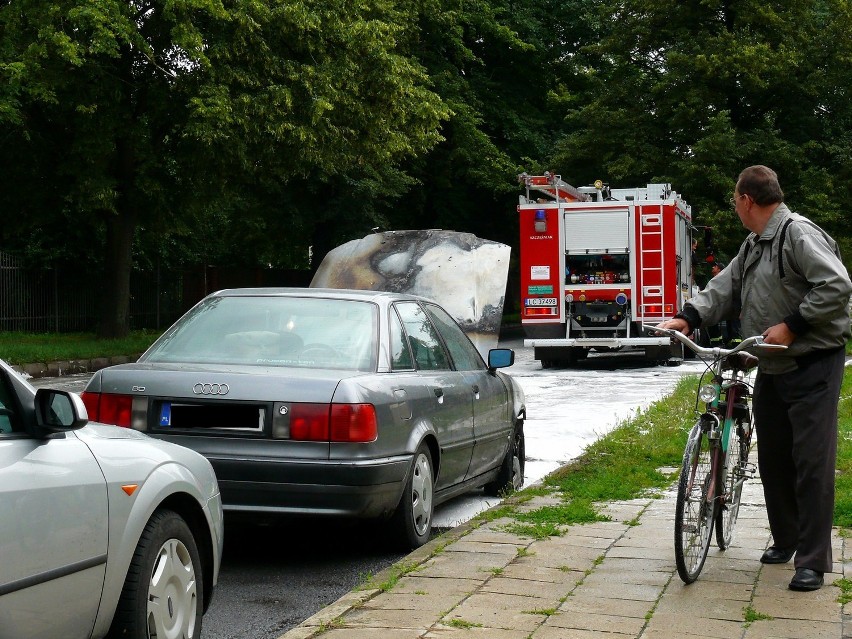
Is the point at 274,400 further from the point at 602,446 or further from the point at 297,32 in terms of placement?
the point at 297,32

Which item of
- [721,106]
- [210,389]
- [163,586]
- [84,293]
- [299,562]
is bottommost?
[299,562]

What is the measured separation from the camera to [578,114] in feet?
120

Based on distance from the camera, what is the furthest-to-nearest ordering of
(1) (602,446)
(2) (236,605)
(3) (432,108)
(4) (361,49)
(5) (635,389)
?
(3) (432,108), (4) (361,49), (5) (635,389), (1) (602,446), (2) (236,605)

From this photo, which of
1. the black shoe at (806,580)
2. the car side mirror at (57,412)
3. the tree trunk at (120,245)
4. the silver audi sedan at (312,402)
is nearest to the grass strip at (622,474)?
the silver audi sedan at (312,402)

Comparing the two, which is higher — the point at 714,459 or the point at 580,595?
the point at 714,459

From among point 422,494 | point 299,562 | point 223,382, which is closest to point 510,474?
point 422,494

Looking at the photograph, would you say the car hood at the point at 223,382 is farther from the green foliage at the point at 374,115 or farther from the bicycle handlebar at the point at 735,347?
the green foliage at the point at 374,115

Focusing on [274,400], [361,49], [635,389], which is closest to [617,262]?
[635,389]

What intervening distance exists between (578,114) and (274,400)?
3154cm

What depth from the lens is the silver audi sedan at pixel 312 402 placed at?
6.15 meters

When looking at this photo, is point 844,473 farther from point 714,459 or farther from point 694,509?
point 694,509

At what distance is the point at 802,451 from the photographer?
222 inches

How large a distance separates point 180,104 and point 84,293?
10.1 metres

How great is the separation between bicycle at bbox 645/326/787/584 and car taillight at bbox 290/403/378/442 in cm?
151
